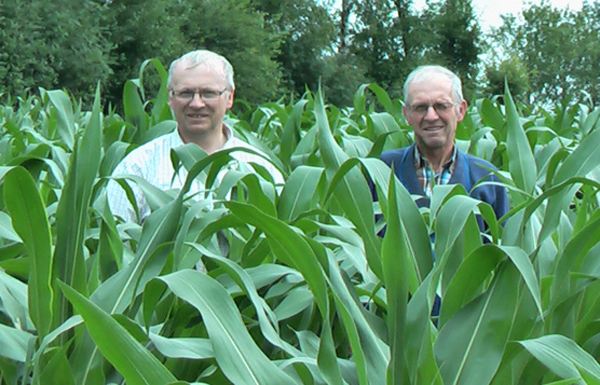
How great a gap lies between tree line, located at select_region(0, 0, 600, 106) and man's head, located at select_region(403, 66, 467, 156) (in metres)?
2.67

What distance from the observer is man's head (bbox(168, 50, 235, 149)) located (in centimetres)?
326

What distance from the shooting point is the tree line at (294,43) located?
64.6ft

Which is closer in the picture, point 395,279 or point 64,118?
point 395,279

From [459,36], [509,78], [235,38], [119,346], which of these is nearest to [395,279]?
[119,346]

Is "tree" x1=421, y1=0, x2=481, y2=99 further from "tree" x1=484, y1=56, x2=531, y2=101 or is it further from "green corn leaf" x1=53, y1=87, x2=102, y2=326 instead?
"green corn leaf" x1=53, y1=87, x2=102, y2=326

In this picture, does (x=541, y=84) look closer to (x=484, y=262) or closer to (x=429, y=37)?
(x=429, y=37)

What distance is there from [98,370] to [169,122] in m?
2.67

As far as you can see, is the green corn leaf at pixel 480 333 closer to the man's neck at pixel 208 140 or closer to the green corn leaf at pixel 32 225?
the green corn leaf at pixel 32 225

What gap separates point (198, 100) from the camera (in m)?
3.24

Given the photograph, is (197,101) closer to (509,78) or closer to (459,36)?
(509,78)

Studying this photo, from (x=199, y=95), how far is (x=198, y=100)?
0.03 metres

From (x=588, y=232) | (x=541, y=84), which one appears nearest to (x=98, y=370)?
(x=588, y=232)

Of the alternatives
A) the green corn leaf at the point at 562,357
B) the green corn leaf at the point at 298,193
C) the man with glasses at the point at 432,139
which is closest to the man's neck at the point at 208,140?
the man with glasses at the point at 432,139

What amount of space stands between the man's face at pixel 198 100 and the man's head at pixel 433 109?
66 centimetres
